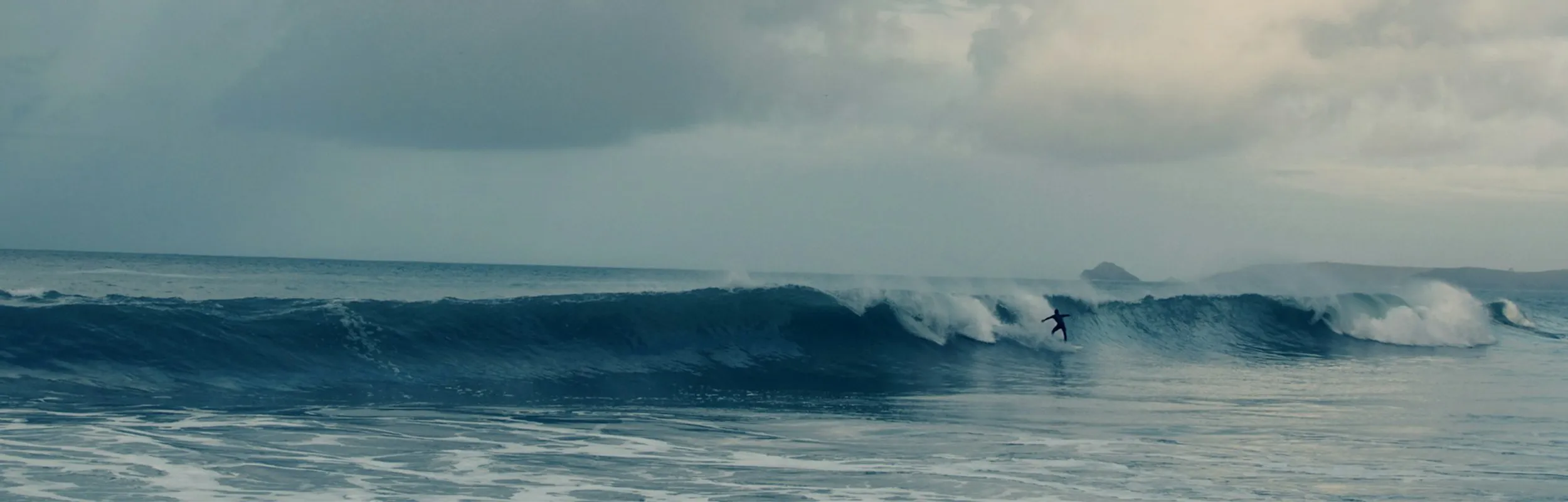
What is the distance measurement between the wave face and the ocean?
60 millimetres

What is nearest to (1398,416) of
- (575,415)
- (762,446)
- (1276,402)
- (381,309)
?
(1276,402)

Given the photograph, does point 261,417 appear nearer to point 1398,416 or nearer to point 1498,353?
point 1398,416

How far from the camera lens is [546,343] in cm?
1989

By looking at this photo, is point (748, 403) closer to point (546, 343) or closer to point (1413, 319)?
point (546, 343)

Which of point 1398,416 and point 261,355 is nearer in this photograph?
point 1398,416

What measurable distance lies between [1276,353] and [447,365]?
56.9 feet

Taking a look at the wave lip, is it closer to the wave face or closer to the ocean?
the ocean

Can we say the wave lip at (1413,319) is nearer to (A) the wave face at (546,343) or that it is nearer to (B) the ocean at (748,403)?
(B) the ocean at (748,403)

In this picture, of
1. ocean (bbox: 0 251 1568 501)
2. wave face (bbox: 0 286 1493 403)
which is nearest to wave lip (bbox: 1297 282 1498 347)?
ocean (bbox: 0 251 1568 501)

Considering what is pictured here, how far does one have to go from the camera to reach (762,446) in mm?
11141

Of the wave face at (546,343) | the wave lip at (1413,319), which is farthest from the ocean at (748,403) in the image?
the wave lip at (1413,319)

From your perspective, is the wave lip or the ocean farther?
the wave lip

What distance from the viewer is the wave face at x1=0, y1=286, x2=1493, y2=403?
15.8 metres

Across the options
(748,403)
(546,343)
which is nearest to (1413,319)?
(546,343)
